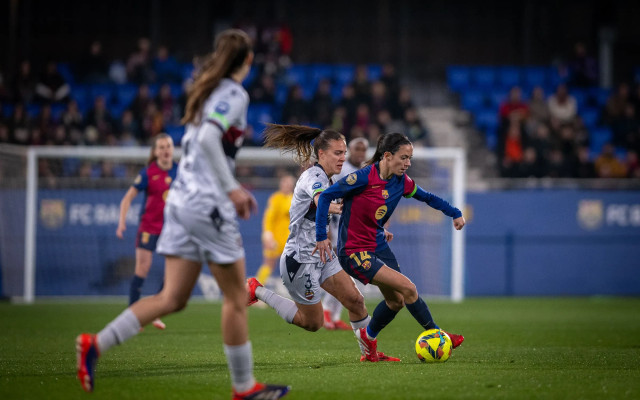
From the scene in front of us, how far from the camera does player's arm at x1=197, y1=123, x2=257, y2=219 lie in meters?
5.09

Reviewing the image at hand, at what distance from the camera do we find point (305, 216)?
25.8ft

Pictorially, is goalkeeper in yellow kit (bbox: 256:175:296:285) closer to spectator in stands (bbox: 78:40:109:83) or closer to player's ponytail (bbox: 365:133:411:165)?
player's ponytail (bbox: 365:133:411:165)

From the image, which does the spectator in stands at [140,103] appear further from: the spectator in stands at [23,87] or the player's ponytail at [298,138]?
the player's ponytail at [298,138]

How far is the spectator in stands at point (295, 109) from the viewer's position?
63.9 feet

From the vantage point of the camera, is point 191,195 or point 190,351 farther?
point 190,351

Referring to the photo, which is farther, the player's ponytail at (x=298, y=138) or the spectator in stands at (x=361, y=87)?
the spectator in stands at (x=361, y=87)

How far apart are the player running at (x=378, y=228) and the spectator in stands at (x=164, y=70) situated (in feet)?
46.7

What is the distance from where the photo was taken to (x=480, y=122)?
852 inches

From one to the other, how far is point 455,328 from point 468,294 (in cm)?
736

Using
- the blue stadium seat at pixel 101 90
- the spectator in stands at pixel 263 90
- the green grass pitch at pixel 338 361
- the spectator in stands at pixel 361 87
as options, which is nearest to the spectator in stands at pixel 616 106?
the spectator in stands at pixel 361 87

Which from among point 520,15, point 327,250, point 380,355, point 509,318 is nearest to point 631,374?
point 380,355

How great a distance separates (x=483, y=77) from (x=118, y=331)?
1886cm

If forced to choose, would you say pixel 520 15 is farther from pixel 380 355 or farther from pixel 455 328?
pixel 380 355

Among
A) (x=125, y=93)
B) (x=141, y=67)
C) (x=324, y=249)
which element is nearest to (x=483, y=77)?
(x=141, y=67)
